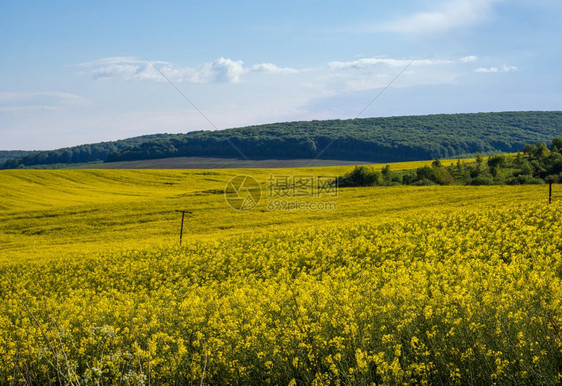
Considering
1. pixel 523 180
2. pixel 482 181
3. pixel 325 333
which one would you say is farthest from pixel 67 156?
pixel 325 333

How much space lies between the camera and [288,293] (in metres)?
9.91

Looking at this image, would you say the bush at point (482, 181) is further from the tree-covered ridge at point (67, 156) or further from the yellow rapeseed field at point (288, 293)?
the tree-covered ridge at point (67, 156)

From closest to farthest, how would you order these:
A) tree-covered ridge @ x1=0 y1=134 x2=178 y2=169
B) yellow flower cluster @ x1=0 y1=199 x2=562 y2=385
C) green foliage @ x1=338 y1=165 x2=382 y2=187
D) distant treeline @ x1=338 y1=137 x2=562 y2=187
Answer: yellow flower cluster @ x1=0 y1=199 x2=562 y2=385 → distant treeline @ x1=338 y1=137 x2=562 y2=187 → green foliage @ x1=338 y1=165 x2=382 y2=187 → tree-covered ridge @ x1=0 y1=134 x2=178 y2=169

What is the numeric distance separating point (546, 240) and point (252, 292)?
10.8 meters

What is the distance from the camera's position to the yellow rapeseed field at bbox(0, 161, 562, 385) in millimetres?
6234

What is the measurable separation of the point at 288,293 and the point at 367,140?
10790 cm

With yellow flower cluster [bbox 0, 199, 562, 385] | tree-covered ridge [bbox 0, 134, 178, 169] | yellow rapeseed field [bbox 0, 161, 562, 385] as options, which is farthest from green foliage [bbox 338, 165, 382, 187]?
tree-covered ridge [bbox 0, 134, 178, 169]

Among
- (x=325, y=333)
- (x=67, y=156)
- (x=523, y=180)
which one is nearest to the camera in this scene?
(x=325, y=333)

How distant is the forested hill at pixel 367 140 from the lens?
357 feet

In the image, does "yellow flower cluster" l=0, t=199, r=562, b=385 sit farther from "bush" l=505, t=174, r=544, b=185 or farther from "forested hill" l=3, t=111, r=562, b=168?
"forested hill" l=3, t=111, r=562, b=168

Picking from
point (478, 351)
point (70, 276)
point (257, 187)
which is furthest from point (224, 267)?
point (257, 187)

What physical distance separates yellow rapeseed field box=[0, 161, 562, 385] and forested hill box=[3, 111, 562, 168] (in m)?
54.1

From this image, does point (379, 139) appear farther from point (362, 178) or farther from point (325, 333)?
point (325, 333)

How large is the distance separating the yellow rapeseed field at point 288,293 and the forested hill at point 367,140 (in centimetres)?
5411
